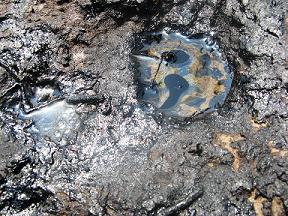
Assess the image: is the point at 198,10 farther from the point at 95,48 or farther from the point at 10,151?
the point at 10,151

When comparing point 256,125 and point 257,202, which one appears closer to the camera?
point 257,202

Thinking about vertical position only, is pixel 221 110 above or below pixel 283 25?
below

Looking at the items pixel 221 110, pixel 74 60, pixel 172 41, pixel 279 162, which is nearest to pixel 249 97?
pixel 221 110

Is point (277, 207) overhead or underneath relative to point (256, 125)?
underneath

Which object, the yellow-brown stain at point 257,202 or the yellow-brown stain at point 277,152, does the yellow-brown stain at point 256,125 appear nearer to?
the yellow-brown stain at point 277,152

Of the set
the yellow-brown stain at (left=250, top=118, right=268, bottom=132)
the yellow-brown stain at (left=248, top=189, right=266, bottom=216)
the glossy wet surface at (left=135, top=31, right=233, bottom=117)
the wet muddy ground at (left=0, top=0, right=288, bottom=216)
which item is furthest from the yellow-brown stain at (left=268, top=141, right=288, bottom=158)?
the glossy wet surface at (left=135, top=31, right=233, bottom=117)

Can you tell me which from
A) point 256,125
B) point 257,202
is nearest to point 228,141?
point 256,125

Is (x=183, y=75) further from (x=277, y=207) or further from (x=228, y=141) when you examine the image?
(x=277, y=207)
